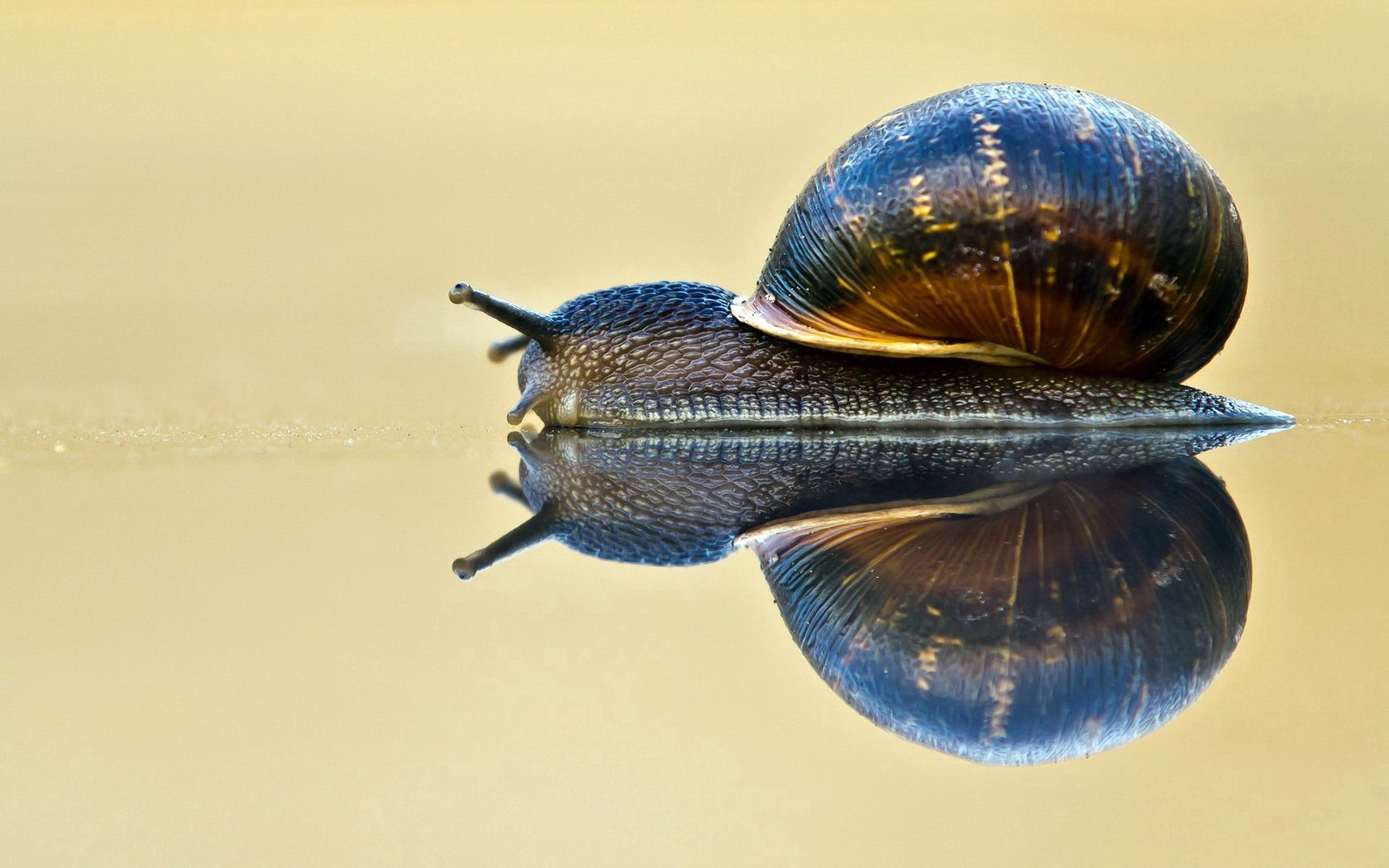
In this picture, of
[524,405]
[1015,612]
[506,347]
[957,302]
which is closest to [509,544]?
[1015,612]

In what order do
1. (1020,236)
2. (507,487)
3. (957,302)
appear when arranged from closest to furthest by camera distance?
(507,487) < (1020,236) < (957,302)

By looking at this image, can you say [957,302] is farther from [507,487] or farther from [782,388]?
[507,487]

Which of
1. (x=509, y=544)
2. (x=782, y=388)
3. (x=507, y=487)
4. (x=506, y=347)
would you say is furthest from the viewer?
(x=506, y=347)

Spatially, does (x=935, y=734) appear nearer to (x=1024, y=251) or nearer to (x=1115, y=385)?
(x=1024, y=251)

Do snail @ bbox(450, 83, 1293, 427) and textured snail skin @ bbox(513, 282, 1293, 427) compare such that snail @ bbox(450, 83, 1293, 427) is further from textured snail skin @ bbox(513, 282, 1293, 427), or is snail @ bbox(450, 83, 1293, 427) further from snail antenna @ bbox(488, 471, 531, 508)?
snail antenna @ bbox(488, 471, 531, 508)

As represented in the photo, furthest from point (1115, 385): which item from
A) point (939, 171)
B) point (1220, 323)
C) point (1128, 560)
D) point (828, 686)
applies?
point (828, 686)

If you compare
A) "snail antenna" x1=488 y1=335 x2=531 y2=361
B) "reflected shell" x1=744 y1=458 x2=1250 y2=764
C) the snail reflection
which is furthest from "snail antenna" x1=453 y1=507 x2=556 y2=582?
"snail antenna" x1=488 y1=335 x2=531 y2=361

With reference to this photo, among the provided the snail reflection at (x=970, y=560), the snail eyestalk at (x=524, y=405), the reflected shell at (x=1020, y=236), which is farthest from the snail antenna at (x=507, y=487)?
the reflected shell at (x=1020, y=236)

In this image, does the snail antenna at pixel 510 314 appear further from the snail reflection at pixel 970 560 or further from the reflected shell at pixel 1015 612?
the reflected shell at pixel 1015 612

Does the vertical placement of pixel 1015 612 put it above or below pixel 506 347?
above
